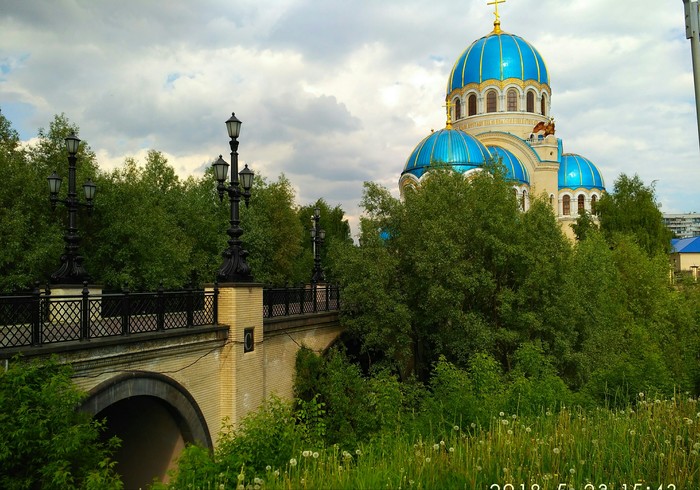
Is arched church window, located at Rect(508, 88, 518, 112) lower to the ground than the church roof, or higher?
higher

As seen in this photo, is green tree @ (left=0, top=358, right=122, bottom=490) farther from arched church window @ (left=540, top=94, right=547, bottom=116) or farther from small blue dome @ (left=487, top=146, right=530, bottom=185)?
arched church window @ (left=540, top=94, right=547, bottom=116)

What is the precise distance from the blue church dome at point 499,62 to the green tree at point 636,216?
12.4 metres

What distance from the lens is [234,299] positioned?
1111cm

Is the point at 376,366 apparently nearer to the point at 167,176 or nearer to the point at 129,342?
the point at 129,342

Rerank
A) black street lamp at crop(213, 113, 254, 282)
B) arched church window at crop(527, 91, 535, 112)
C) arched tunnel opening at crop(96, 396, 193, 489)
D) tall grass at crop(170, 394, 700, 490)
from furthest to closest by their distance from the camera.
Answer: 1. arched church window at crop(527, 91, 535, 112)
2. black street lamp at crop(213, 113, 254, 282)
3. arched tunnel opening at crop(96, 396, 193, 489)
4. tall grass at crop(170, 394, 700, 490)

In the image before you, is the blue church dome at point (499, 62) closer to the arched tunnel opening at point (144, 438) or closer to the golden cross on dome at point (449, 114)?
the golden cross on dome at point (449, 114)

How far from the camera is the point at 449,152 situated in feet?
113

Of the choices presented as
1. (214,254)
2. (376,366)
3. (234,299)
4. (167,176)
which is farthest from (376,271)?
(167,176)

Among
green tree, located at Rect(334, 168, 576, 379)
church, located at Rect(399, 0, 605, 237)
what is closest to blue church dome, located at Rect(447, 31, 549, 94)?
church, located at Rect(399, 0, 605, 237)

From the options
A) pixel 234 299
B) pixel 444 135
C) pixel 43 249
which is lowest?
pixel 234 299

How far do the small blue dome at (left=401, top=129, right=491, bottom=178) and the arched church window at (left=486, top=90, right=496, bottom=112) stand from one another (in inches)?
298

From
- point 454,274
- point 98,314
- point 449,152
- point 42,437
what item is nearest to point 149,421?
point 98,314

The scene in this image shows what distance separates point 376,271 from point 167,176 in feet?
80.8

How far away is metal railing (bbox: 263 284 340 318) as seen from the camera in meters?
13.8
